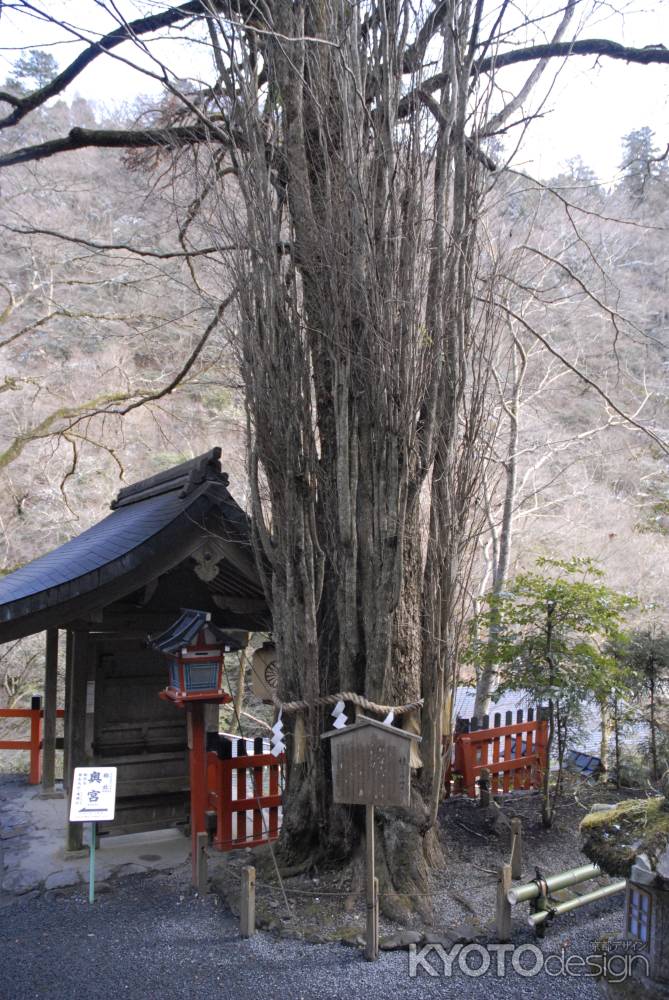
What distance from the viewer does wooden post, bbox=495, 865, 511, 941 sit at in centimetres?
392

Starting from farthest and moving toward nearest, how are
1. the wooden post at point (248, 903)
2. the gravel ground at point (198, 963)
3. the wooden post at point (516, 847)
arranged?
the wooden post at point (516, 847) → the wooden post at point (248, 903) → the gravel ground at point (198, 963)

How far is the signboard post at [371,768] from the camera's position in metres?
3.88

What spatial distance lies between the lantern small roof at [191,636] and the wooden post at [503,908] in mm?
2265

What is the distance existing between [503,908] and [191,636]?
8.26ft

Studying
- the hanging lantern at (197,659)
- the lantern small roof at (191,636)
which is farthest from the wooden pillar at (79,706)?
the hanging lantern at (197,659)

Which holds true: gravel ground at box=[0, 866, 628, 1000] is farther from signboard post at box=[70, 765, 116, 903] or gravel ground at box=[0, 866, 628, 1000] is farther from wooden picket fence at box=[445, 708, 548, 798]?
wooden picket fence at box=[445, 708, 548, 798]

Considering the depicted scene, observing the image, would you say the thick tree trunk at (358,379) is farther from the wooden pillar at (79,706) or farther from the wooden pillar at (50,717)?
the wooden pillar at (50,717)

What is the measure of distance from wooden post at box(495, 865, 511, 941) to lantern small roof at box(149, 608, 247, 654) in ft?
7.43

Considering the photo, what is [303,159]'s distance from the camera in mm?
5195

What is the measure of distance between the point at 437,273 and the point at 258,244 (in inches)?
48.9

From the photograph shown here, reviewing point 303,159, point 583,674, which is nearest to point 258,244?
point 303,159

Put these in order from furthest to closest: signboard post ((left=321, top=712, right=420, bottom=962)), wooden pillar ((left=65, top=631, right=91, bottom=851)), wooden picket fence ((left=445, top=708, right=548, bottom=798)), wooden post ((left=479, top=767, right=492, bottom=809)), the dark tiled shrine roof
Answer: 1. wooden picket fence ((left=445, top=708, right=548, bottom=798))
2. wooden post ((left=479, top=767, right=492, bottom=809))
3. wooden pillar ((left=65, top=631, right=91, bottom=851))
4. the dark tiled shrine roof
5. signboard post ((left=321, top=712, right=420, bottom=962))

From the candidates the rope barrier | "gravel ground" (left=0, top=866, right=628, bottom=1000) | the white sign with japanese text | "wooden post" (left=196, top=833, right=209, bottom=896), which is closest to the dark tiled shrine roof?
the white sign with japanese text

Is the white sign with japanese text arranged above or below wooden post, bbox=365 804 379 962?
above
